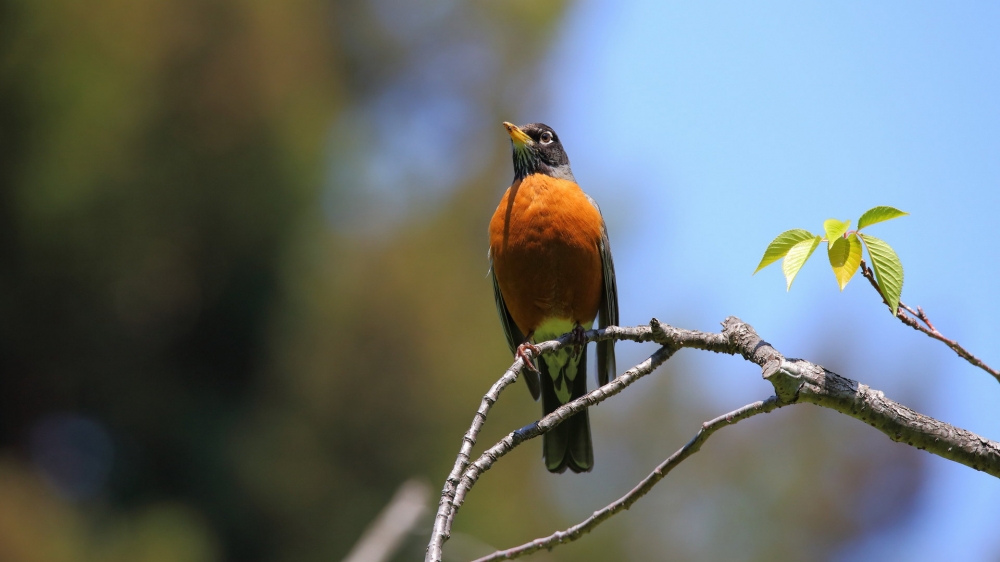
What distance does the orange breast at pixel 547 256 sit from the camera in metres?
4.35

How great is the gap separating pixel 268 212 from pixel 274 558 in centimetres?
746

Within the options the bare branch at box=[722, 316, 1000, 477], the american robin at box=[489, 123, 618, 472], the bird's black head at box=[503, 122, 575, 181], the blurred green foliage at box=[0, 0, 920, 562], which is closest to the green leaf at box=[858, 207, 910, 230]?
the bare branch at box=[722, 316, 1000, 477]

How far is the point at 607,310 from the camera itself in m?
4.71

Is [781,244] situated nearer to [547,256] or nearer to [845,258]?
[845,258]

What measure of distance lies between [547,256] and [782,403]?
87.3 inches

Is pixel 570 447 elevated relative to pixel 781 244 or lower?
elevated

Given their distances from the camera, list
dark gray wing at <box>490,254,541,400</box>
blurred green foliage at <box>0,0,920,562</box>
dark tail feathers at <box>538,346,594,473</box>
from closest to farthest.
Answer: dark tail feathers at <box>538,346,594,473</box>
dark gray wing at <box>490,254,541,400</box>
blurred green foliage at <box>0,0,920,562</box>

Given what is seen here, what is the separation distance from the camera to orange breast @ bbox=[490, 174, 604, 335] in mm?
4348

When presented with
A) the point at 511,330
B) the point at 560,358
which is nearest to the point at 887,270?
the point at 560,358

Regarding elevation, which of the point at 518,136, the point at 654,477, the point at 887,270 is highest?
the point at 518,136

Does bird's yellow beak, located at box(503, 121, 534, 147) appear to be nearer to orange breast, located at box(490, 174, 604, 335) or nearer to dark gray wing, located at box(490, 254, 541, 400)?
orange breast, located at box(490, 174, 604, 335)

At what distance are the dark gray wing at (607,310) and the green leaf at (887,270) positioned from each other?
2.54 m

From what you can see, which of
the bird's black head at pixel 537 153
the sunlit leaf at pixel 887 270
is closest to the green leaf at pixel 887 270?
the sunlit leaf at pixel 887 270

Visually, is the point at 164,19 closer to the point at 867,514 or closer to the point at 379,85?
the point at 379,85
